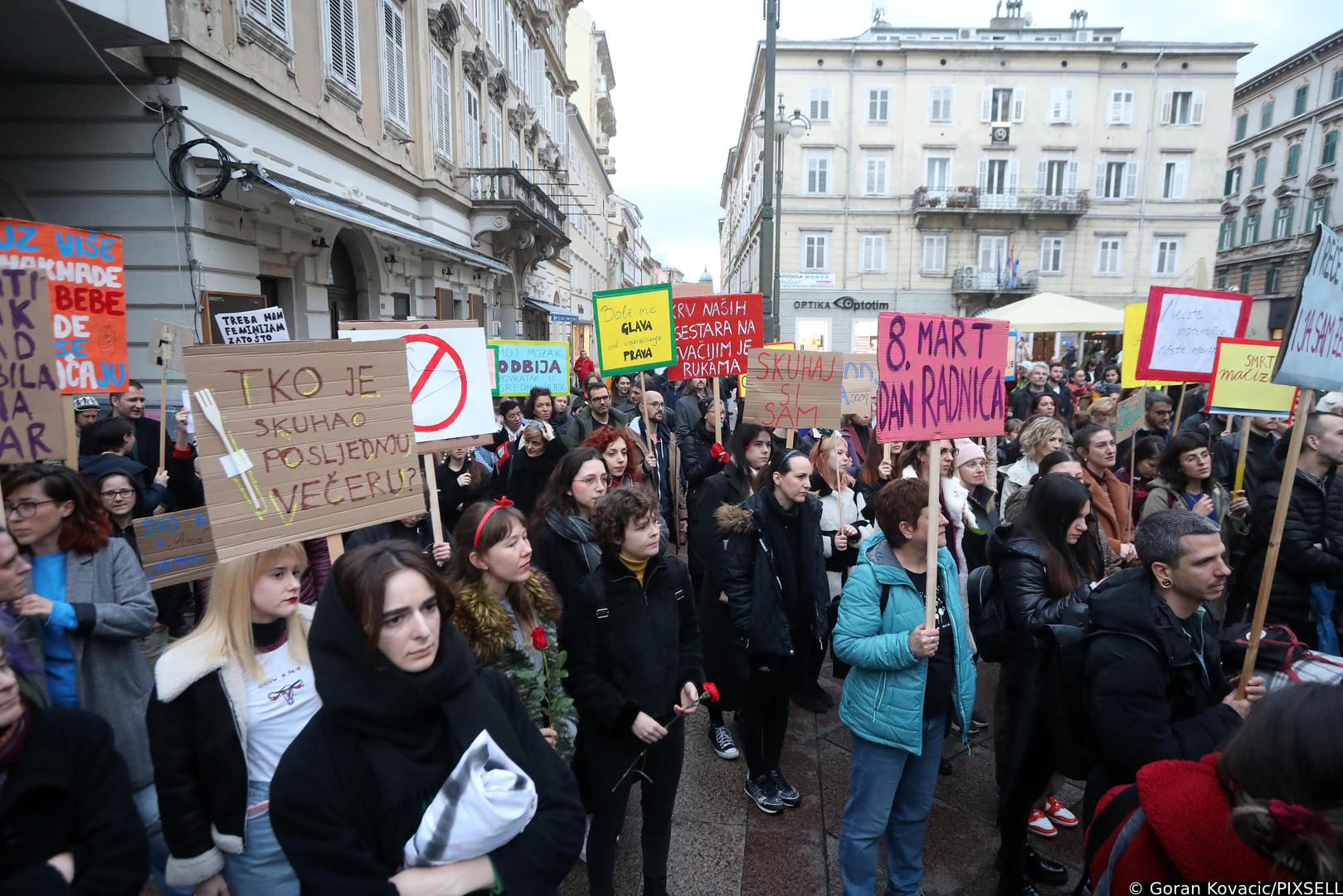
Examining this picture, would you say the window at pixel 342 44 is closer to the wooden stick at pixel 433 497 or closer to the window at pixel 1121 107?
the wooden stick at pixel 433 497

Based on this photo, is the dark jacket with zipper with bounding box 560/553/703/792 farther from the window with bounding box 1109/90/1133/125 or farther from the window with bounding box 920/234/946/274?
the window with bounding box 1109/90/1133/125

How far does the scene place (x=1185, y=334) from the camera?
5.18 m

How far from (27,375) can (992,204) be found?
36.4 m

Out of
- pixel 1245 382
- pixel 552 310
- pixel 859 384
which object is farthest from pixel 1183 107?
pixel 1245 382

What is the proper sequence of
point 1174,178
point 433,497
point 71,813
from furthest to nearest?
point 1174,178
point 433,497
point 71,813

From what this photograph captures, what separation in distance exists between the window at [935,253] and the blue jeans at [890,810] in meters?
34.0

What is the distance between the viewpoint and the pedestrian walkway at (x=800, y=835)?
9.87ft

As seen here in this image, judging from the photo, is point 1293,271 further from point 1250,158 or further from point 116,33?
point 116,33

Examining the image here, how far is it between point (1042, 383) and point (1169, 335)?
476cm

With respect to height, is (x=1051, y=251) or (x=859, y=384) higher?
(x=1051, y=251)

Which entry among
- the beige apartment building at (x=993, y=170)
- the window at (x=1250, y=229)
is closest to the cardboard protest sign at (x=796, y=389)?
the beige apartment building at (x=993, y=170)

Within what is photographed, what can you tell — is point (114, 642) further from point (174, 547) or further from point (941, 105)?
point (941, 105)

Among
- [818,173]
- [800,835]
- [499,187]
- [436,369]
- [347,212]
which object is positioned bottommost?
[800,835]

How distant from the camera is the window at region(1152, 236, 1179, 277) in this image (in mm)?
32750
